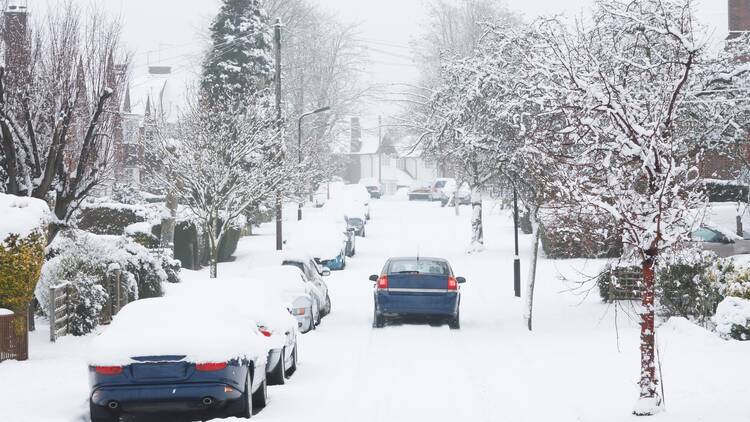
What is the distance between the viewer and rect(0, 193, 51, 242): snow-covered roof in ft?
50.0

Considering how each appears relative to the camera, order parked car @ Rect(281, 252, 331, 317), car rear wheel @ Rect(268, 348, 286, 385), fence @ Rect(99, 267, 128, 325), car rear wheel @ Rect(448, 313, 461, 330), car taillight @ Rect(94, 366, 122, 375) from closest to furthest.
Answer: car taillight @ Rect(94, 366, 122, 375), car rear wheel @ Rect(268, 348, 286, 385), fence @ Rect(99, 267, 128, 325), car rear wheel @ Rect(448, 313, 461, 330), parked car @ Rect(281, 252, 331, 317)

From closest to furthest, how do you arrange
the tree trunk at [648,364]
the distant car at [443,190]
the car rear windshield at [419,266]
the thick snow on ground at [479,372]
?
the tree trunk at [648,364] < the thick snow on ground at [479,372] < the car rear windshield at [419,266] < the distant car at [443,190]

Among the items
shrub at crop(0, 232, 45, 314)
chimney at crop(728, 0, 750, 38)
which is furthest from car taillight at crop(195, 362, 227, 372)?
chimney at crop(728, 0, 750, 38)

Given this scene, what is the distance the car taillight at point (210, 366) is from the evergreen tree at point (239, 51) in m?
36.2

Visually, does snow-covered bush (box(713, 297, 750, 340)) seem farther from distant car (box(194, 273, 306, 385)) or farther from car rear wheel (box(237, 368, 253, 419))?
car rear wheel (box(237, 368, 253, 419))

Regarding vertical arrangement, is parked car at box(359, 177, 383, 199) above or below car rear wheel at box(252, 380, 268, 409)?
above

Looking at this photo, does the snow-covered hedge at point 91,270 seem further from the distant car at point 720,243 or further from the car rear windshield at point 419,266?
the distant car at point 720,243

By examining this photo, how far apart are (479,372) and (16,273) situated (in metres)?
7.08

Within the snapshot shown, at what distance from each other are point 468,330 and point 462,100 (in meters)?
5.16

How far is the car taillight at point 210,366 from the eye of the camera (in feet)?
34.4

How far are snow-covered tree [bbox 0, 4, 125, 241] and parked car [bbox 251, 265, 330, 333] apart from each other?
412cm

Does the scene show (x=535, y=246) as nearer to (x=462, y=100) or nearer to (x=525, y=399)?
(x=462, y=100)

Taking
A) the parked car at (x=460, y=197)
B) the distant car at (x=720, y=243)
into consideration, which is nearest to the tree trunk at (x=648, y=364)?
the distant car at (x=720, y=243)

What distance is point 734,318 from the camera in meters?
16.3
